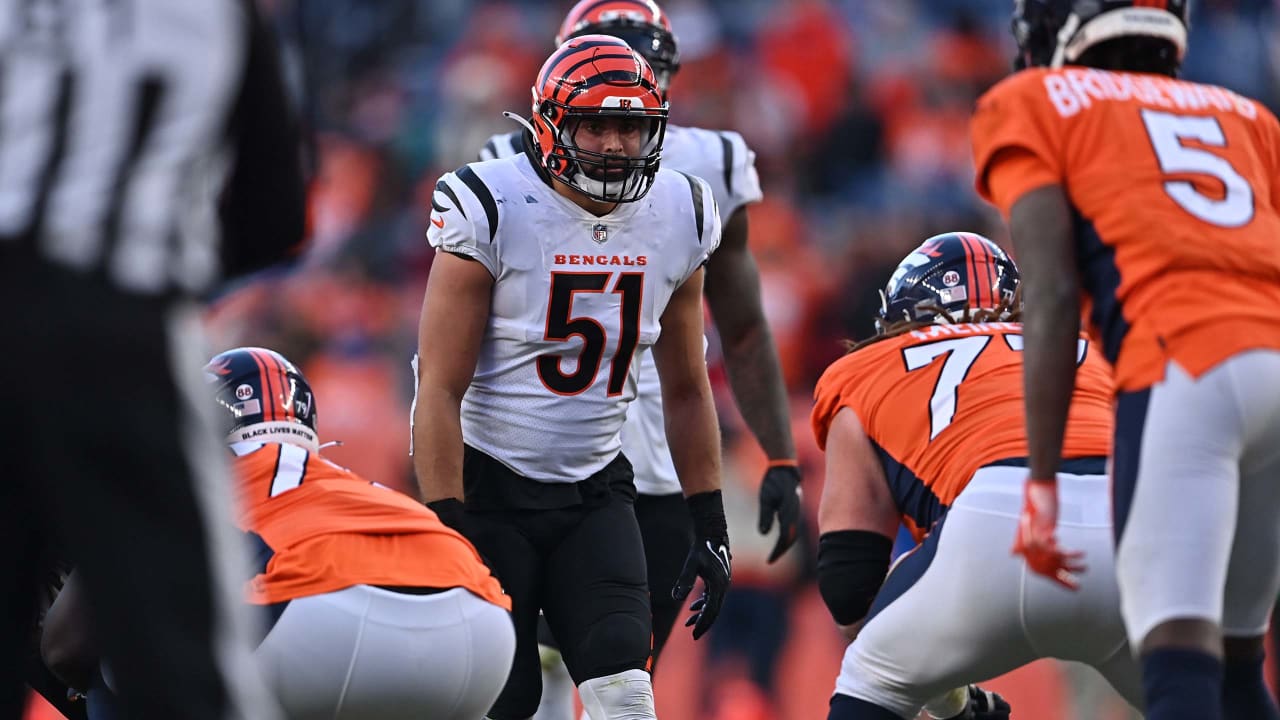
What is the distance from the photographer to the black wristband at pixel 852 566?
412 cm

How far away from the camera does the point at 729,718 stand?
25.7 ft

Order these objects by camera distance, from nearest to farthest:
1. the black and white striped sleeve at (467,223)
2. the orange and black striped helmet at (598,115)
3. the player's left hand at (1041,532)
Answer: the player's left hand at (1041,532)
the black and white striped sleeve at (467,223)
the orange and black striped helmet at (598,115)

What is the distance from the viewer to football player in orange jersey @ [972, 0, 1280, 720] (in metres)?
2.96

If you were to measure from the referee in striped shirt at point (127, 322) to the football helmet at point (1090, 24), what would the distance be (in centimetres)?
158

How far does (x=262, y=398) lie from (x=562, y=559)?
83 cm

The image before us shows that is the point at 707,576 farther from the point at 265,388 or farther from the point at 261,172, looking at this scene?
the point at 261,172

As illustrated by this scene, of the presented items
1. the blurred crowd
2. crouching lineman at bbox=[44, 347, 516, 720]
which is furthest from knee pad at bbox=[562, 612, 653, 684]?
the blurred crowd

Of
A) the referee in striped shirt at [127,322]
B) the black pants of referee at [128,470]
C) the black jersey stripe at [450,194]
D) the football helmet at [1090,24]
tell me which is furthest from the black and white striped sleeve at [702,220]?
the black pants of referee at [128,470]

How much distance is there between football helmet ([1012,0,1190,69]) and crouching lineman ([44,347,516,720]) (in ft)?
5.61

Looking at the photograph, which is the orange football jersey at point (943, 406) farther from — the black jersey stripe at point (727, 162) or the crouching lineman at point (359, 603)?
the black jersey stripe at point (727, 162)

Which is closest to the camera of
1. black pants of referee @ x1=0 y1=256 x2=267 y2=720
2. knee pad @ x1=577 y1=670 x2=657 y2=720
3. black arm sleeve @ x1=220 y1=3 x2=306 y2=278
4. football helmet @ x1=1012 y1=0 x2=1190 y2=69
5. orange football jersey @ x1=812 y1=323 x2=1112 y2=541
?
black pants of referee @ x1=0 y1=256 x2=267 y2=720

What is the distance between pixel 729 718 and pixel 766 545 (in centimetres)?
82

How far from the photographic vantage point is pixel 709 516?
4.72 m

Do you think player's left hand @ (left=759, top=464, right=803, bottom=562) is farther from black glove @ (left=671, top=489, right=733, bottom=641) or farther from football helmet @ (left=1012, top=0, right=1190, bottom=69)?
football helmet @ (left=1012, top=0, right=1190, bottom=69)
